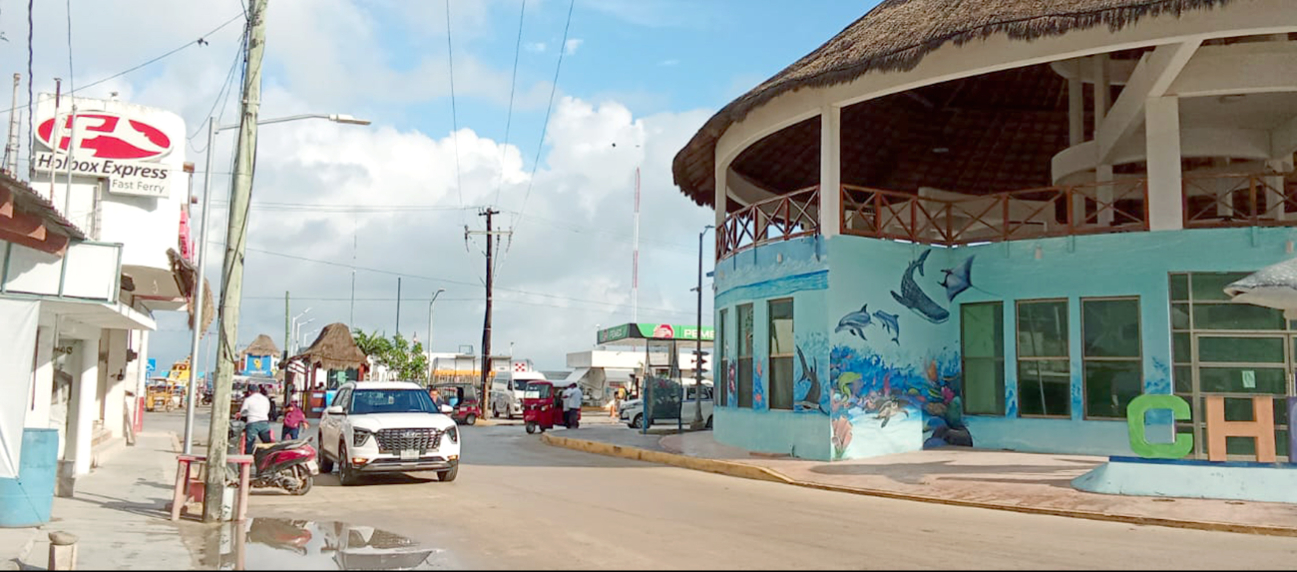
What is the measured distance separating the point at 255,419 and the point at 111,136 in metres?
7.15

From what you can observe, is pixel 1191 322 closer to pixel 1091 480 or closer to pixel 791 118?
pixel 1091 480

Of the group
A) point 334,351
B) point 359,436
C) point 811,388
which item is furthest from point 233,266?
point 334,351

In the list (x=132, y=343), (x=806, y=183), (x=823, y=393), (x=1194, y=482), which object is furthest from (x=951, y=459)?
(x=132, y=343)

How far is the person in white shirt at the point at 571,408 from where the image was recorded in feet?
113

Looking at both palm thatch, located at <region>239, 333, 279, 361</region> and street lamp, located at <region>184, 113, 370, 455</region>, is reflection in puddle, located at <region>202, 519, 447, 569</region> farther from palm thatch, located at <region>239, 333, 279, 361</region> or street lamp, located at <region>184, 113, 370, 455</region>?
palm thatch, located at <region>239, 333, 279, 361</region>

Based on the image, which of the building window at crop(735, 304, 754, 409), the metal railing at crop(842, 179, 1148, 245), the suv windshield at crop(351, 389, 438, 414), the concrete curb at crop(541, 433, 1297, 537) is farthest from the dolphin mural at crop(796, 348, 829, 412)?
the suv windshield at crop(351, 389, 438, 414)

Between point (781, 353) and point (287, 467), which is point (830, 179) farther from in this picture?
point (287, 467)

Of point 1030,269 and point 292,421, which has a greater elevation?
point 1030,269

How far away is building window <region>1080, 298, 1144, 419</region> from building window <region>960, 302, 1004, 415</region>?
171cm

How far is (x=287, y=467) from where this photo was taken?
50.0 ft

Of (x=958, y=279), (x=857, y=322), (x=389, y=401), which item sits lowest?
(x=389, y=401)

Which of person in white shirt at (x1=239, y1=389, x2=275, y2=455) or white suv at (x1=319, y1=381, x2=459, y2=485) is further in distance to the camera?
person in white shirt at (x1=239, y1=389, x2=275, y2=455)

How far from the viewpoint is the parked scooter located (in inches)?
601

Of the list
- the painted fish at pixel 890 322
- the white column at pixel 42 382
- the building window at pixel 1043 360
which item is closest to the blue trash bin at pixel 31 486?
the white column at pixel 42 382
